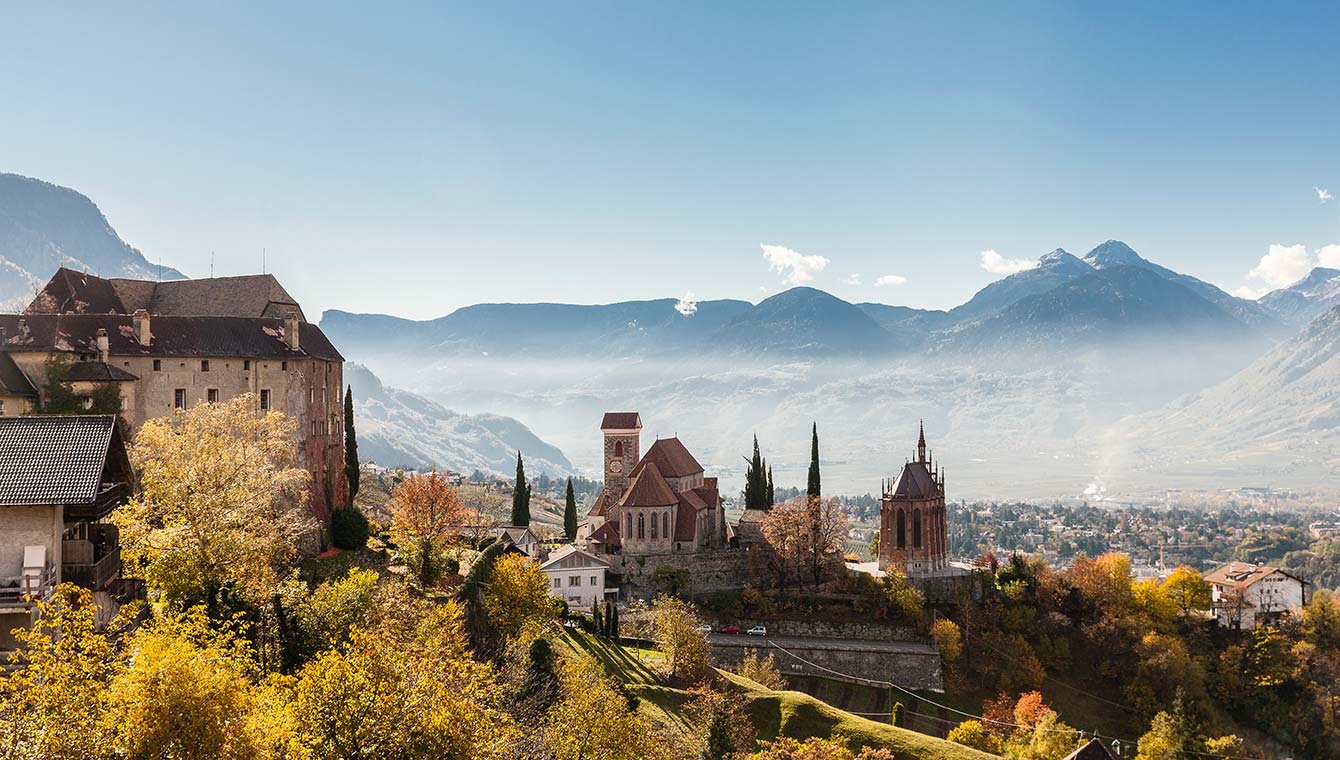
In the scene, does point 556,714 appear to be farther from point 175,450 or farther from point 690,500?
point 690,500

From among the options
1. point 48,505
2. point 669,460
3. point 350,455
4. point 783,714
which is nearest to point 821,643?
point 783,714

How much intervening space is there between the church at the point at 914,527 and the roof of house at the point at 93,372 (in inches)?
2827

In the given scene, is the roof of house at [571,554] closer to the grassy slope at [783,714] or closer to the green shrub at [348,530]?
the grassy slope at [783,714]

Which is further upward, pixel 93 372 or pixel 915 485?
pixel 93 372

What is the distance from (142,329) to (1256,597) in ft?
354

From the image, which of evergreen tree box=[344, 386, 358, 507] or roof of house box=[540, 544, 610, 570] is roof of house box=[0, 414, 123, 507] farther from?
roof of house box=[540, 544, 610, 570]

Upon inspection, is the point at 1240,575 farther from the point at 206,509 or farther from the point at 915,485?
the point at 206,509

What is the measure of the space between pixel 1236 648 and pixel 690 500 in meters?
55.3

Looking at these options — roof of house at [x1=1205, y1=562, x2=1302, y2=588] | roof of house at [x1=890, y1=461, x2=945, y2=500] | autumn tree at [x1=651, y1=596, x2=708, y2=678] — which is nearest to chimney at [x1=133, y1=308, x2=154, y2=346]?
autumn tree at [x1=651, y1=596, x2=708, y2=678]

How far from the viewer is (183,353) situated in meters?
67.1

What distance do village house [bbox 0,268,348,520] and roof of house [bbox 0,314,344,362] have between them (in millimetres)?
74

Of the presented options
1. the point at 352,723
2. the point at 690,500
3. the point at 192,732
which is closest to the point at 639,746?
the point at 352,723

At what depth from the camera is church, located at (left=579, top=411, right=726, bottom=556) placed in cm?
9588

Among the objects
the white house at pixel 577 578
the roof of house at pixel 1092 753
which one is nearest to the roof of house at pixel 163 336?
the white house at pixel 577 578
